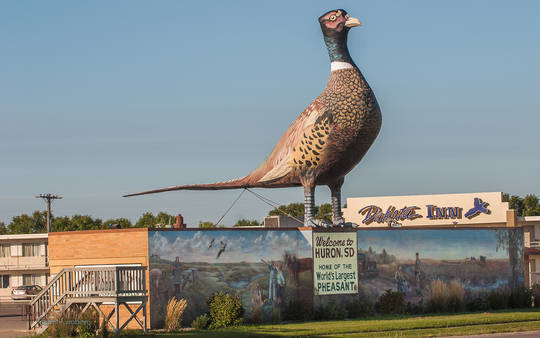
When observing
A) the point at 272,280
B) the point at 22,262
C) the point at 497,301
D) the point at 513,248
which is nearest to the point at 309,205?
the point at 272,280

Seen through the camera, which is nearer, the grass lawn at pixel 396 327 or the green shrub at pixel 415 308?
the grass lawn at pixel 396 327

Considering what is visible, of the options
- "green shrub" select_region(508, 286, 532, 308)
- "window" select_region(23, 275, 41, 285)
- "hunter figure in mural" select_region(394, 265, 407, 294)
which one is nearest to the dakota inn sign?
"green shrub" select_region(508, 286, 532, 308)

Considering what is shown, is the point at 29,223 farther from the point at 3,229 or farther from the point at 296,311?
the point at 296,311

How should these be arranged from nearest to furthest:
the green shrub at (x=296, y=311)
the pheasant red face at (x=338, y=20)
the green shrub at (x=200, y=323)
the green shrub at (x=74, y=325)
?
the green shrub at (x=74, y=325) < the green shrub at (x=200, y=323) < the pheasant red face at (x=338, y=20) < the green shrub at (x=296, y=311)

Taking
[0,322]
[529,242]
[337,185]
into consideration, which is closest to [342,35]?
[337,185]

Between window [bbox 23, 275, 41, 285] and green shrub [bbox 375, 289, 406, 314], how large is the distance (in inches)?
1804

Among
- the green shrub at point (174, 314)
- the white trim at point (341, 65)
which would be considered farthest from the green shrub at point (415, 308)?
the white trim at point (341, 65)

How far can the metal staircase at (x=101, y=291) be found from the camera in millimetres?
28703

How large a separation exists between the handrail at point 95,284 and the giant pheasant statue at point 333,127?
8322mm

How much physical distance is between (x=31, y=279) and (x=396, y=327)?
2041 inches

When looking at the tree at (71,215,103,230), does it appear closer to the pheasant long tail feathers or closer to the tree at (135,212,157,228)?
the tree at (135,212,157,228)

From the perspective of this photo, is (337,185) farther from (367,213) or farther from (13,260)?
(13,260)

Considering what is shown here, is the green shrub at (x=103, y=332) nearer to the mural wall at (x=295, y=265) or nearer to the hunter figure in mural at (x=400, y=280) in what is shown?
the mural wall at (x=295, y=265)

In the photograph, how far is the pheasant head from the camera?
111 ft
